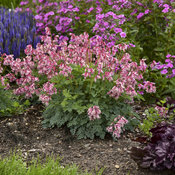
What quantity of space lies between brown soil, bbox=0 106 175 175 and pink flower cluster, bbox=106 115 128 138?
0.59 feet

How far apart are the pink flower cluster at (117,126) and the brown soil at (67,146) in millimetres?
181

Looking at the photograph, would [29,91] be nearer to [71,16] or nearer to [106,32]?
[106,32]

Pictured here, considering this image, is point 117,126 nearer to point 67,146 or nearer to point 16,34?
point 67,146

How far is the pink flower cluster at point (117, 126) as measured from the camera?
3.15 metres

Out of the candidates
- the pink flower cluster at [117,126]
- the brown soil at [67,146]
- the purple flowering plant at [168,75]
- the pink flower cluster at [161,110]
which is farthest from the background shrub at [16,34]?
the pink flower cluster at [161,110]

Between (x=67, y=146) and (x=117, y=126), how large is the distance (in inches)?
25.0

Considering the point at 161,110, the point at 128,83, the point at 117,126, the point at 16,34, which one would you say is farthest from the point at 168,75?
the point at 16,34

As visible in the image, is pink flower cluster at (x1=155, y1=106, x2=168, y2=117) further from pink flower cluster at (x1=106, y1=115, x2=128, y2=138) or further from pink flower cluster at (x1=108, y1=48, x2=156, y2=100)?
pink flower cluster at (x1=106, y1=115, x2=128, y2=138)

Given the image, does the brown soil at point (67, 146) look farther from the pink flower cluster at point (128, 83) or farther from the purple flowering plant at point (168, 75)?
the purple flowering plant at point (168, 75)

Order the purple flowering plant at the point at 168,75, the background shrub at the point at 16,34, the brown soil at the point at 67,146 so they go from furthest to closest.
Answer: the background shrub at the point at 16,34
the purple flowering plant at the point at 168,75
the brown soil at the point at 67,146

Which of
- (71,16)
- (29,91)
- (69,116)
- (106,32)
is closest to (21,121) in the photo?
(29,91)

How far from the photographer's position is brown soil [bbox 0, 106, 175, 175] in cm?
305

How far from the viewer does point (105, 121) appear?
11.7 feet

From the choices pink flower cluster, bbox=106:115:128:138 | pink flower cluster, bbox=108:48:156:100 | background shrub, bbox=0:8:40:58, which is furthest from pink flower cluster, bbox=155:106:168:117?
background shrub, bbox=0:8:40:58
